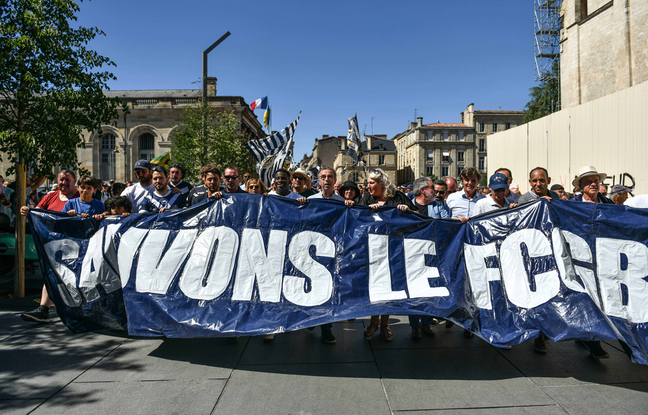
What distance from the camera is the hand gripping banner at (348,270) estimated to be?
365 cm

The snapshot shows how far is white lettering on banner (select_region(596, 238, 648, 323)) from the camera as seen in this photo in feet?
11.7

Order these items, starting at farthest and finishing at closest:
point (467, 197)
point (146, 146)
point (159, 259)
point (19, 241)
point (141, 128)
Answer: point (146, 146) < point (141, 128) < point (19, 241) < point (467, 197) < point (159, 259)

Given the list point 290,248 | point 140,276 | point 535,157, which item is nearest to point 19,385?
point 140,276

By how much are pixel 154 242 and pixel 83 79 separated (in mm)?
3376

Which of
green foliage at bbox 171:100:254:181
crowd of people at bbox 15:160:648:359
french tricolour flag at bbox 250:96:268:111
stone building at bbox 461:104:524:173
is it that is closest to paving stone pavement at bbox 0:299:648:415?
crowd of people at bbox 15:160:648:359

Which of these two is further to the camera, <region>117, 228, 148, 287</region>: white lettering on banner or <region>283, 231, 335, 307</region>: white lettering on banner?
<region>117, 228, 148, 287</region>: white lettering on banner

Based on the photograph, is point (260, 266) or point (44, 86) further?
point (44, 86)

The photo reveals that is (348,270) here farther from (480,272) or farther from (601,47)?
(601,47)

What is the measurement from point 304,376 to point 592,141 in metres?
12.8

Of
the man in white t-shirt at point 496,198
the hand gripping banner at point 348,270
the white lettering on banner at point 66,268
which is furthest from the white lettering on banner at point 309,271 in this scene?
the white lettering on banner at point 66,268

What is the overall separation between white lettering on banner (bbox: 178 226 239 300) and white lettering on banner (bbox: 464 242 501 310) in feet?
7.75

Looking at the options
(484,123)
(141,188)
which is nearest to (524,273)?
(141,188)

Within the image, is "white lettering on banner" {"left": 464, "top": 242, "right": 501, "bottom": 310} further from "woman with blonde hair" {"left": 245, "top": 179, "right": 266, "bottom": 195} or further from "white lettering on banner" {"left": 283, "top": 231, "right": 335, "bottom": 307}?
"woman with blonde hair" {"left": 245, "top": 179, "right": 266, "bottom": 195}

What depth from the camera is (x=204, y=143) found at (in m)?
11.8
